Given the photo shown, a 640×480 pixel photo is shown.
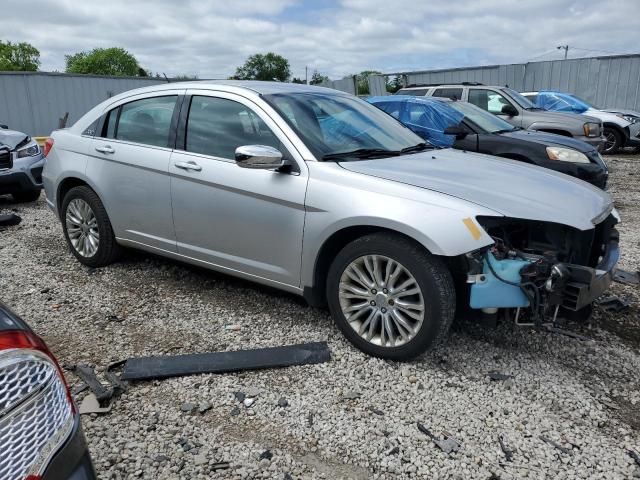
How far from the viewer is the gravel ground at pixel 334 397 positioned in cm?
257

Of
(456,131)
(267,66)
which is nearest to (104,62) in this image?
(267,66)

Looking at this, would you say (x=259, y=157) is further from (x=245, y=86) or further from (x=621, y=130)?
(x=621, y=130)

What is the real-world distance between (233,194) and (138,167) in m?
1.05

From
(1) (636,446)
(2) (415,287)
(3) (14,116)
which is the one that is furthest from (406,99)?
(3) (14,116)

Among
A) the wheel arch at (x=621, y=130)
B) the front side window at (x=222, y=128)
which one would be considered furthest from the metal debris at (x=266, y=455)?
the wheel arch at (x=621, y=130)

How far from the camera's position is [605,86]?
58.4 ft

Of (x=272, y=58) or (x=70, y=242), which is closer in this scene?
(x=70, y=242)

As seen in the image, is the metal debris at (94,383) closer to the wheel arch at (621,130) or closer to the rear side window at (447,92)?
the rear side window at (447,92)

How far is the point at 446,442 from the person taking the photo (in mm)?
2691

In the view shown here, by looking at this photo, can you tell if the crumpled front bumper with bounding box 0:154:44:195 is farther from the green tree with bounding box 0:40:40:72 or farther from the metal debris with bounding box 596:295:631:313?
the green tree with bounding box 0:40:40:72

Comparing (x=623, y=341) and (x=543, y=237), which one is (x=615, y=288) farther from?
(x=543, y=237)

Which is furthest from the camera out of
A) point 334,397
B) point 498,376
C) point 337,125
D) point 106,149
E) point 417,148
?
point 106,149

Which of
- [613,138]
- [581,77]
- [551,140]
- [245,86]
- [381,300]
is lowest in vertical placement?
[381,300]

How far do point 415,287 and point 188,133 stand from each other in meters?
2.12
